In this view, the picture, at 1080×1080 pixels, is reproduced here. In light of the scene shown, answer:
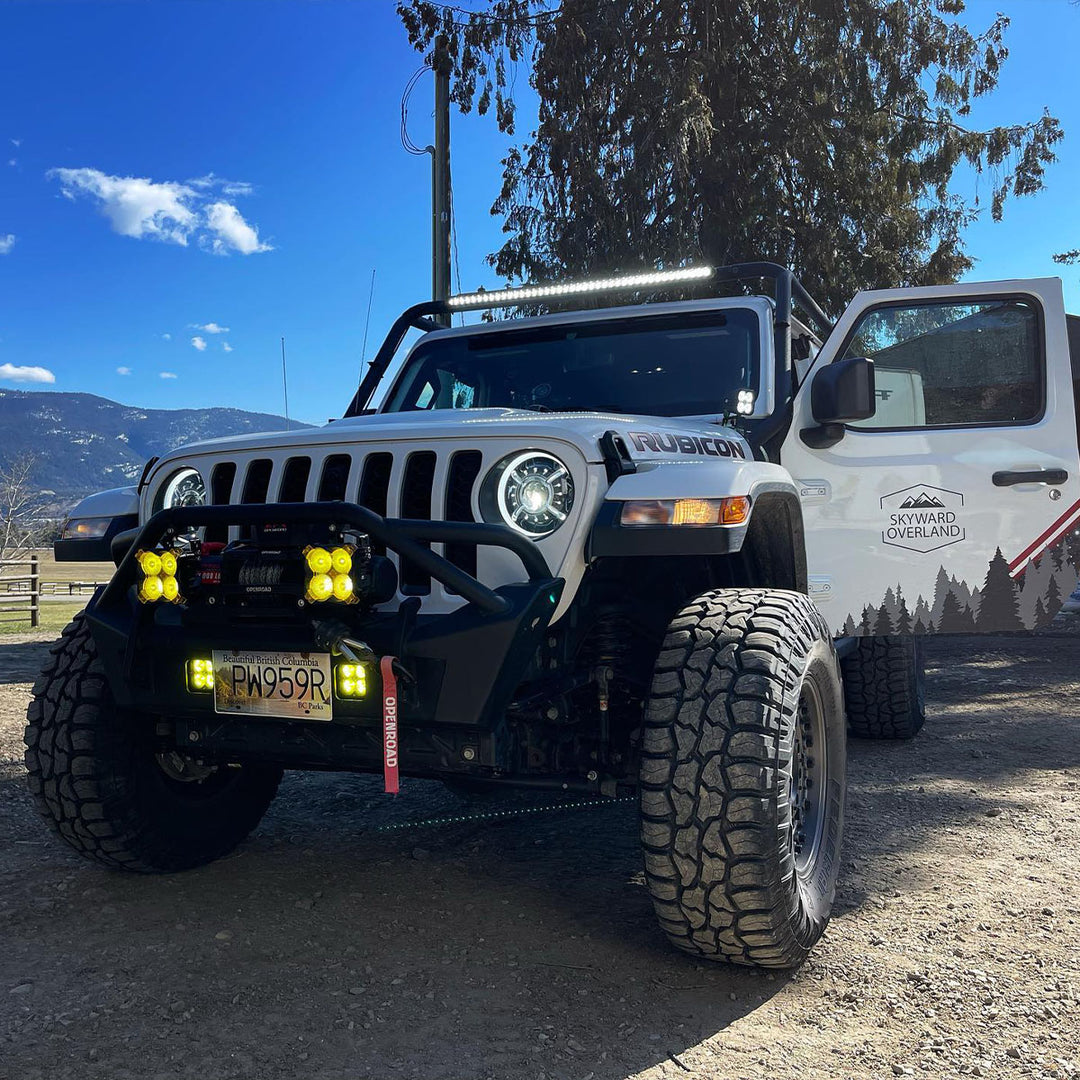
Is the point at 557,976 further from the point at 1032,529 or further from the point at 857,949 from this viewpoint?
the point at 1032,529

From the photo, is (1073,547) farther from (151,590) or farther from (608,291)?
(151,590)

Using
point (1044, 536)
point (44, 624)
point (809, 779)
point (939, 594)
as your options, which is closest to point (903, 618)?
point (939, 594)

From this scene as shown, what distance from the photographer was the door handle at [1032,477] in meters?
3.96

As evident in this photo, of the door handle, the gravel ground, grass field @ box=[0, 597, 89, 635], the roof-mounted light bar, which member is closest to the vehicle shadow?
the gravel ground

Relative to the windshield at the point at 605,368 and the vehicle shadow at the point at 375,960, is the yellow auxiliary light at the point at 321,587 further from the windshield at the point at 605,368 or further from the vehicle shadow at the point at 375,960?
the windshield at the point at 605,368

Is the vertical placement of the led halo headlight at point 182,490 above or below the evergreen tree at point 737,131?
below

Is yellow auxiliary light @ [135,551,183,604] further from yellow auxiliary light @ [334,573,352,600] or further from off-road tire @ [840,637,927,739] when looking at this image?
off-road tire @ [840,637,927,739]

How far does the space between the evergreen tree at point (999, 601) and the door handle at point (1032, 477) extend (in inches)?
10.4

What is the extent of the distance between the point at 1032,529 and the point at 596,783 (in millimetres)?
2193

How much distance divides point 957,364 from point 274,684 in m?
2.99

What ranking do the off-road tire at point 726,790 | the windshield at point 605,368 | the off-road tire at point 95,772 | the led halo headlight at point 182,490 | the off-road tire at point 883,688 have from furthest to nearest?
the off-road tire at point 883,688, the windshield at point 605,368, the led halo headlight at point 182,490, the off-road tire at point 95,772, the off-road tire at point 726,790

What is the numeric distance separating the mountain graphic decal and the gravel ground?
4.15 ft

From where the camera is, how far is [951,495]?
13.1ft

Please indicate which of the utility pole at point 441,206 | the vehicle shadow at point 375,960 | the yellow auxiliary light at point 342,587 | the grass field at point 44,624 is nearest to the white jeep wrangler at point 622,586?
the yellow auxiliary light at point 342,587
